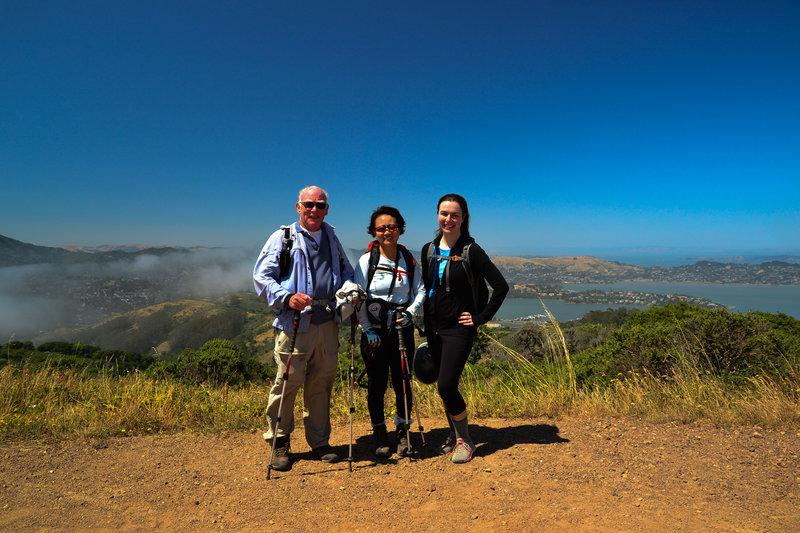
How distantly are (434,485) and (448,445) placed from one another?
70cm

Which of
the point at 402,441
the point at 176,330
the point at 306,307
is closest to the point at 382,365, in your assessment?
the point at 402,441

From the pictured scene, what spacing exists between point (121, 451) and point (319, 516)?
94.5 inches

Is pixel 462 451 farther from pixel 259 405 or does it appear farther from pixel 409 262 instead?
pixel 259 405

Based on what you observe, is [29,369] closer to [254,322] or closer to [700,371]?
[700,371]

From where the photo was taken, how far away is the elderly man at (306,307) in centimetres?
352

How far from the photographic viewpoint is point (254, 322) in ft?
237

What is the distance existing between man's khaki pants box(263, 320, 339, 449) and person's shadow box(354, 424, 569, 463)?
548 millimetres

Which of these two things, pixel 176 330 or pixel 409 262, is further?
pixel 176 330

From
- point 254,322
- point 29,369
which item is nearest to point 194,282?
point 254,322

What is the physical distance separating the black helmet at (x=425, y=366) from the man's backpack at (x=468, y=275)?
61 cm

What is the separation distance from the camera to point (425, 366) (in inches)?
145

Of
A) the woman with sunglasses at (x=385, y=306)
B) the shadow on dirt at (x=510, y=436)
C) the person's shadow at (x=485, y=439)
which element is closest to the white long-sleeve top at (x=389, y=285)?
the woman with sunglasses at (x=385, y=306)

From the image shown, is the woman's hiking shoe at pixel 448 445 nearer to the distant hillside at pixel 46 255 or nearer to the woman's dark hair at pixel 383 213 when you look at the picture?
the woman's dark hair at pixel 383 213

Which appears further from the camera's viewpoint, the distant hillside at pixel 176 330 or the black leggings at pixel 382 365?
the distant hillside at pixel 176 330
